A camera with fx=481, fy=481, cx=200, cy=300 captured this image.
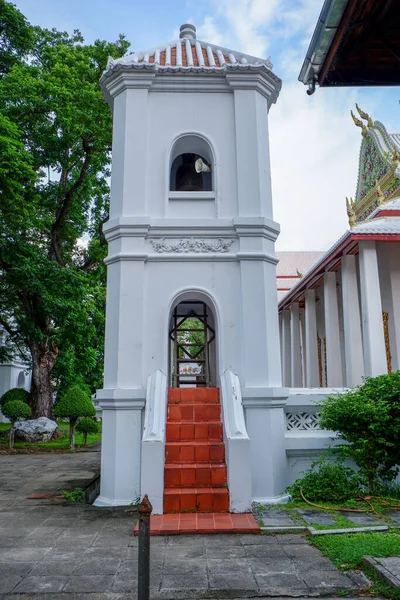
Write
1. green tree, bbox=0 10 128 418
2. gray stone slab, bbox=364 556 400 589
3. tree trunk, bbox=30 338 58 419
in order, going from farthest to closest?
tree trunk, bbox=30 338 58 419 → green tree, bbox=0 10 128 418 → gray stone slab, bbox=364 556 400 589

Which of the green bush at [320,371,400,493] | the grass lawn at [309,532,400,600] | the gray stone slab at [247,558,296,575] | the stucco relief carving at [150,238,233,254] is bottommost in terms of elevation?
the gray stone slab at [247,558,296,575]

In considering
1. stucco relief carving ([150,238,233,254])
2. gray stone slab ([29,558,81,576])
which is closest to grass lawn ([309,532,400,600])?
gray stone slab ([29,558,81,576])

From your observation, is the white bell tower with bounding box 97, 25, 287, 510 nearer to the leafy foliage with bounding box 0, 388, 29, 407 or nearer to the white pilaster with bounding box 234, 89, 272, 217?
the white pilaster with bounding box 234, 89, 272, 217

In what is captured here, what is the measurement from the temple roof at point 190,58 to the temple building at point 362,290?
3569mm

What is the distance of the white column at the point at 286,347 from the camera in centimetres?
1713

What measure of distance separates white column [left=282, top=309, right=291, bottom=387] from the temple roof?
9.92 metres

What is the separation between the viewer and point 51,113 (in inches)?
559

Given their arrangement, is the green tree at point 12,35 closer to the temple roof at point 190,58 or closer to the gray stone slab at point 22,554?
the temple roof at point 190,58

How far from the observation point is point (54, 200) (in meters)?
16.1

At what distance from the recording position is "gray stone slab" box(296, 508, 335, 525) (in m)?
5.25

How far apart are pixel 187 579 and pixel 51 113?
44.7 ft

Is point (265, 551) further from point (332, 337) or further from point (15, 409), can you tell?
point (15, 409)

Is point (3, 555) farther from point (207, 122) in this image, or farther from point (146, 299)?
point (207, 122)

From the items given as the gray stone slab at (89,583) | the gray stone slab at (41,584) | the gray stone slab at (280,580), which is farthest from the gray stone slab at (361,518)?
the gray stone slab at (41,584)
